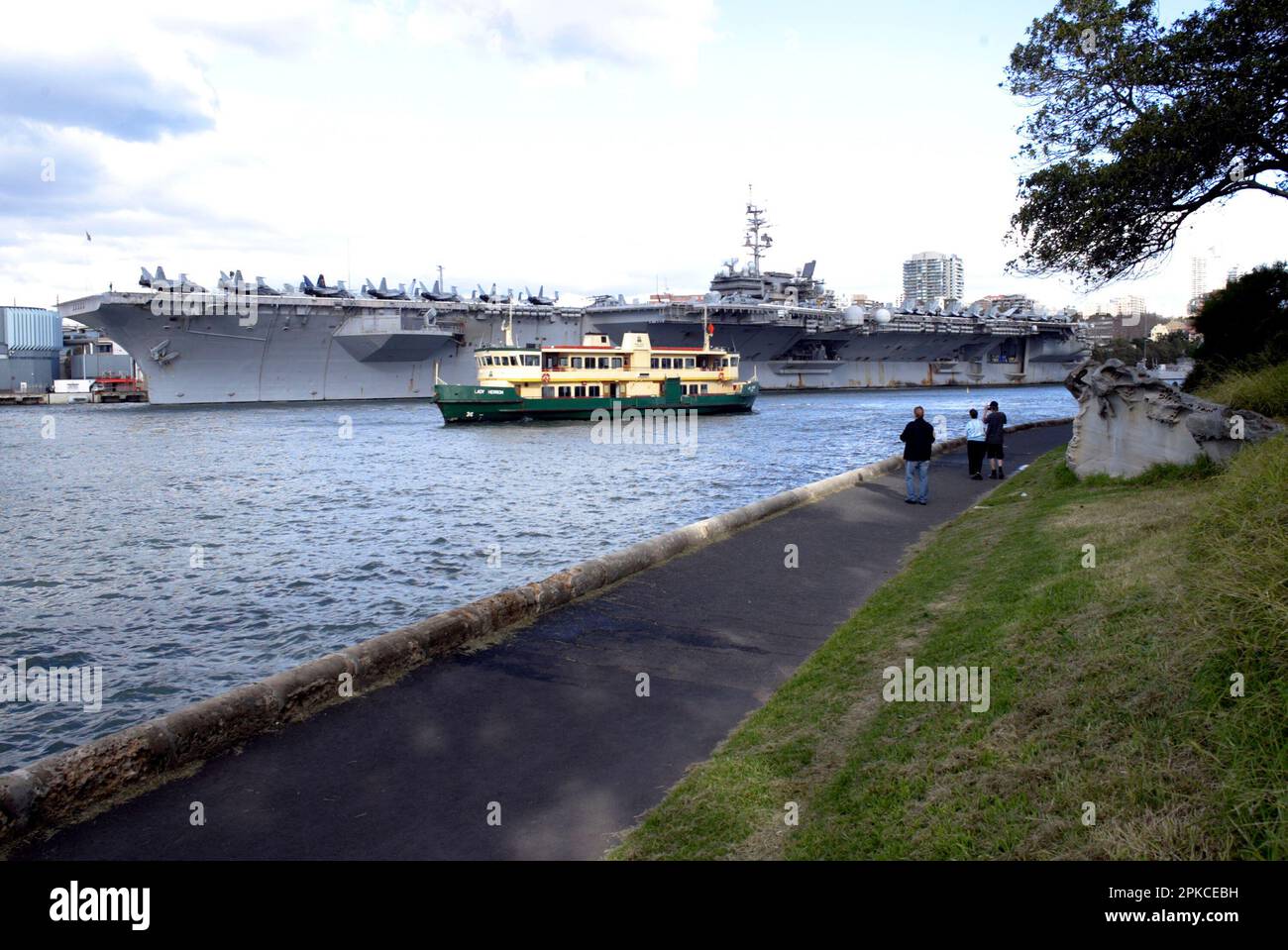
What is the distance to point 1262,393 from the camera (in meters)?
13.4

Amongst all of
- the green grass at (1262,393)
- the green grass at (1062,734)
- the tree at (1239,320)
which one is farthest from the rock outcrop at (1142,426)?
the tree at (1239,320)

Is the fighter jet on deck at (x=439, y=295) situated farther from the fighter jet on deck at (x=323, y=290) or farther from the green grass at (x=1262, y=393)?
the green grass at (x=1262, y=393)

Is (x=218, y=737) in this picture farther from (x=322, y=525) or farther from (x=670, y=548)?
Result: (x=322, y=525)

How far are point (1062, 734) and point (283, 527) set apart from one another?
1937 centimetres

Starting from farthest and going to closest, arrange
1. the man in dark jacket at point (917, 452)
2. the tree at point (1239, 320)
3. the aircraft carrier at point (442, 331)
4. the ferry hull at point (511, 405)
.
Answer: the aircraft carrier at point (442, 331) < the ferry hull at point (511, 405) < the tree at point (1239, 320) < the man in dark jacket at point (917, 452)

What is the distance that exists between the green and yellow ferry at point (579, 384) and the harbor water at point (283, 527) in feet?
10.3

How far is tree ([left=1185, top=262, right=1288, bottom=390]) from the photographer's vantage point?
19883mm

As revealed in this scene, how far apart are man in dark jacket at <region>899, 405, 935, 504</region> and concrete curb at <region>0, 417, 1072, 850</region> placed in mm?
7633

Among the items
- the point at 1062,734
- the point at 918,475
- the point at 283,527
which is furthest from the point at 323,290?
the point at 1062,734

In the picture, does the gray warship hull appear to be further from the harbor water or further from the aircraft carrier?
the harbor water

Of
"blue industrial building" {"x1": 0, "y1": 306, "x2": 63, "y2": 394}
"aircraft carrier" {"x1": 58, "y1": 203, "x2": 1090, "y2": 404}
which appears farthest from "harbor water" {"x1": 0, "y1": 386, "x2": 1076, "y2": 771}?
"blue industrial building" {"x1": 0, "y1": 306, "x2": 63, "y2": 394}

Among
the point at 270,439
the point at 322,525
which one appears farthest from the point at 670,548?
the point at 270,439

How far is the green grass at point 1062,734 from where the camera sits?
142 inches
